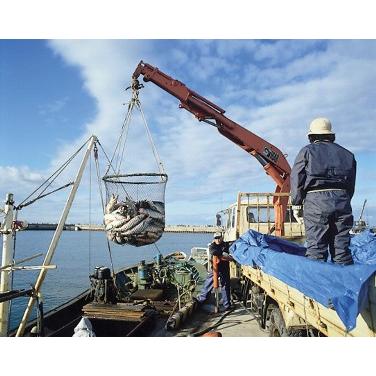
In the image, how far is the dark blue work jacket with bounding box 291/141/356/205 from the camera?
385 cm

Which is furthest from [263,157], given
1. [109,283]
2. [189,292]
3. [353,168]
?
[353,168]

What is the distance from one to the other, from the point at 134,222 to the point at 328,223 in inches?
106

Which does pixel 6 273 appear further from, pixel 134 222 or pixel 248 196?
pixel 248 196

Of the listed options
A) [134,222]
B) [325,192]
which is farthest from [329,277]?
[134,222]

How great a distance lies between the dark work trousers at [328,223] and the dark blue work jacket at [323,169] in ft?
0.33

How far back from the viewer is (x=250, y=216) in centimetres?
988

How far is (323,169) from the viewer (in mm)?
3848

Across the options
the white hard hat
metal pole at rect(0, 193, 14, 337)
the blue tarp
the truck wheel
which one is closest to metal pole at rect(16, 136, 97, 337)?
metal pole at rect(0, 193, 14, 337)

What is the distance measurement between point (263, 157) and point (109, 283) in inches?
221

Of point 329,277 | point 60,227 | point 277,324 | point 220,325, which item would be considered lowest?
point 220,325

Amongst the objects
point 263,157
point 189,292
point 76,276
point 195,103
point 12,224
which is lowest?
point 76,276

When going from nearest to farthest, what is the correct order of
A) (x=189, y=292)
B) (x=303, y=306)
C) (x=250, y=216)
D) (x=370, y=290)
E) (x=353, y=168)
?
(x=370, y=290) < (x=303, y=306) < (x=353, y=168) < (x=189, y=292) < (x=250, y=216)

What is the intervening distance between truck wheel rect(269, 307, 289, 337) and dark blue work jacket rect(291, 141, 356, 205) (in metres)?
1.84

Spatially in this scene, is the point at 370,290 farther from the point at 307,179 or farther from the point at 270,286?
the point at 270,286
